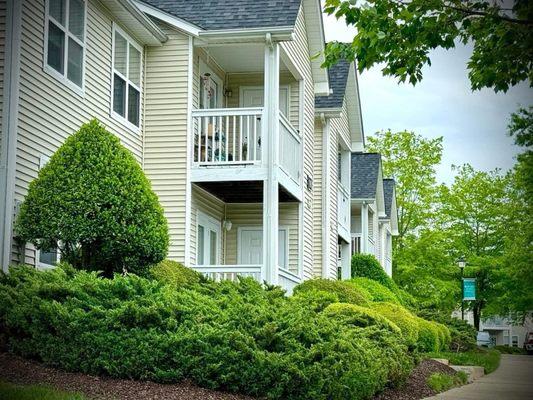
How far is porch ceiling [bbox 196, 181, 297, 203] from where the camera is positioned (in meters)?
19.7

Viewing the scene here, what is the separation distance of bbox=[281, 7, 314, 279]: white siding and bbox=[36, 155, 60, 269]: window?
8.56 meters

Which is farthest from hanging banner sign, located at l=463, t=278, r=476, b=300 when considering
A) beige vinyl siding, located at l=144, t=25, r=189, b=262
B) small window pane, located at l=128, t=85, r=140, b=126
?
small window pane, located at l=128, t=85, r=140, b=126

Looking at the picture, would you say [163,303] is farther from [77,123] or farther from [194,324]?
[77,123]

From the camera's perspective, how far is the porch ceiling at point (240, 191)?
19703 mm

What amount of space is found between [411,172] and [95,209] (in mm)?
41172

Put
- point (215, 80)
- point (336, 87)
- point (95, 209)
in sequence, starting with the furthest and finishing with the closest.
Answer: point (336, 87)
point (215, 80)
point (95, 209)

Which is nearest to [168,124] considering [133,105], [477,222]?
[133,105]

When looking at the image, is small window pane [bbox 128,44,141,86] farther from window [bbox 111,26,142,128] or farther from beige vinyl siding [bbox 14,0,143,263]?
beige vinyl siding [bbox 14,0,143,263]

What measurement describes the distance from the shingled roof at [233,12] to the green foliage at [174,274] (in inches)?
212

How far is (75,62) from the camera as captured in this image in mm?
15898

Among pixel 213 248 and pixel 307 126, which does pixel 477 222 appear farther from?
pixel 213 248

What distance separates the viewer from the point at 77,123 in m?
15.7

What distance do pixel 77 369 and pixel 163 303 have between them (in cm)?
135

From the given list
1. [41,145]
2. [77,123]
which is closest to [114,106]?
[77,123]
